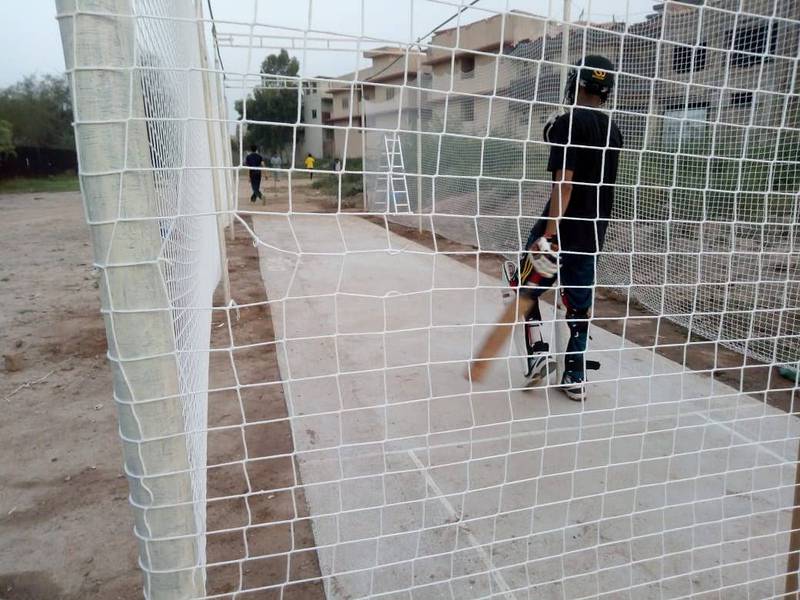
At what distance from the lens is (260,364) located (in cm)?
363

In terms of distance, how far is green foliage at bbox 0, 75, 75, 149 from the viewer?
32.8 m

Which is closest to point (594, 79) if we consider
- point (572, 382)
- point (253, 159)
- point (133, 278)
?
point (572, 382)

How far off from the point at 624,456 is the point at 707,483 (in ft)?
1.09

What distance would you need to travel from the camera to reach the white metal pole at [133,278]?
0.87 meters

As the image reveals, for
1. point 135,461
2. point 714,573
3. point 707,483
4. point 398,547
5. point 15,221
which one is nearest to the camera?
point 135,461

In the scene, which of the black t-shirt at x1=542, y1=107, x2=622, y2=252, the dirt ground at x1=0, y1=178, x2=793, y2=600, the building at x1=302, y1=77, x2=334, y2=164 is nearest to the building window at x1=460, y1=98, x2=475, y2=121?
the building at x1=302, y1=77, x2=334, y2=164

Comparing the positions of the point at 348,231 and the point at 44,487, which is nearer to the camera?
the point at 44,487

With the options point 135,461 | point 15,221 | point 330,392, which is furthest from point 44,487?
point 15,221

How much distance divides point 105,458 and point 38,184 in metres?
32.2

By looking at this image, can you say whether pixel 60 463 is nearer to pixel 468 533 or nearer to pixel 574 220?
pixel 468 533

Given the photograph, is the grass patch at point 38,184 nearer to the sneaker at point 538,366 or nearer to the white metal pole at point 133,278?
the sneaker at point 538,366

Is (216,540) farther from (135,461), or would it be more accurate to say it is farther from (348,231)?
(348,231)

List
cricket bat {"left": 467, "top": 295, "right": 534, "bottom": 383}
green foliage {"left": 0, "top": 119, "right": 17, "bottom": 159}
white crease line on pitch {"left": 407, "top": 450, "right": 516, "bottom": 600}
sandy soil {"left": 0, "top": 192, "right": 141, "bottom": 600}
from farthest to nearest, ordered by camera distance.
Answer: green foliage {"left": 0, "top": 119, "right": 17, "bottom": 159} < cricket bat {"left": 467, "top": 295, "right": 534, "bottom": 383} < sandy soil {"left": 0, "top": 192, "right": 141, "bottom": 600} < white crease line on pitch {"left": 407, "top": 450, "right": 516, "bottom": 600}

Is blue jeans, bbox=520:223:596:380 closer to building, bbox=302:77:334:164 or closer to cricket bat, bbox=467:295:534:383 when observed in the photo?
cricket bat, bbox=467:295:534:383
